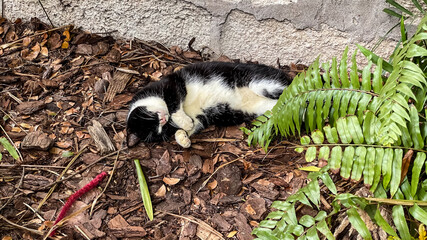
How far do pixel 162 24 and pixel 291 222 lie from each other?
2.32 metres

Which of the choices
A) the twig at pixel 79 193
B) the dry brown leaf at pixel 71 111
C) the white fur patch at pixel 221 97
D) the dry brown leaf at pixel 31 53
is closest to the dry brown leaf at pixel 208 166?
the white fur patch at pixel 221 97

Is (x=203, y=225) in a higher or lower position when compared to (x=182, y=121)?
lower

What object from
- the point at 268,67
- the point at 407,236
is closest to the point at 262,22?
the point at 268,67

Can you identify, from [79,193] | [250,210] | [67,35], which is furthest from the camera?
[67,35]

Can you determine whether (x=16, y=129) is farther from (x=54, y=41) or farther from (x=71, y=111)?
(x=54, y=41)

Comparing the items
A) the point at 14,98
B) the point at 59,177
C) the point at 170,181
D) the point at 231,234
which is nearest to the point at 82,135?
the point at 59,177

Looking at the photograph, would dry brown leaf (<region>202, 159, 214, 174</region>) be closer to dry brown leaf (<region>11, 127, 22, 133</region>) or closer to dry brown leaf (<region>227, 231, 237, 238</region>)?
dry brown leaf (<region>227, 231, 237, 238</region>)

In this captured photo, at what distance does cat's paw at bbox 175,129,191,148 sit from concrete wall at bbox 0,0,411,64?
97 cm

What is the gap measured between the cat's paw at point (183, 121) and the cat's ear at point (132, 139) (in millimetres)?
322

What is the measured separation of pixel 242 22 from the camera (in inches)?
151

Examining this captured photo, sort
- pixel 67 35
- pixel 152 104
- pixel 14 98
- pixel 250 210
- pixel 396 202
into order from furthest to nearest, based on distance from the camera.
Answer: pixel 67 35, pixel 14 98, pixel 152 104, pixel 250 210, pixel 396 202

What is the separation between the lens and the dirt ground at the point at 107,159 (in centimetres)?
297

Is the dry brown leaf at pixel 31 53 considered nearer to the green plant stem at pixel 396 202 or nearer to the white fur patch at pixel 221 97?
the white fur patch at pixel 221 97

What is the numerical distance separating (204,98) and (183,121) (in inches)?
14.3
